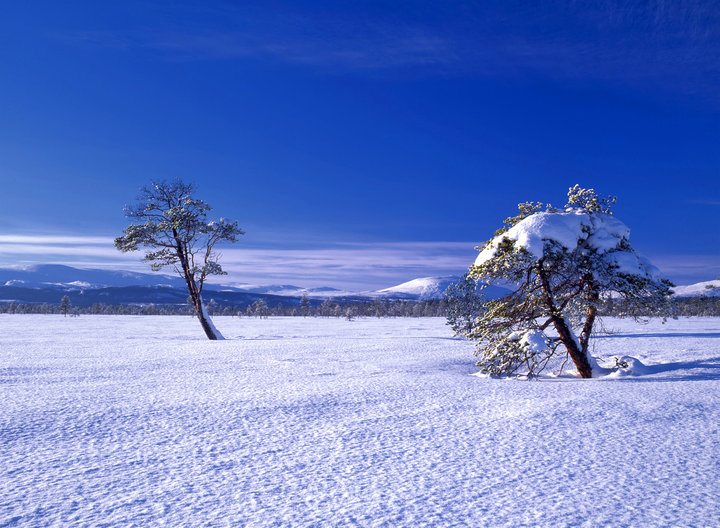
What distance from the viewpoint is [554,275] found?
1292 centimetres

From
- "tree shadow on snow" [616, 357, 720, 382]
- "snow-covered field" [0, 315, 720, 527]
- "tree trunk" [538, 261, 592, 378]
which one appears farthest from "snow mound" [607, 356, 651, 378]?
"snow-covered field" [0, 315, 720, 527]

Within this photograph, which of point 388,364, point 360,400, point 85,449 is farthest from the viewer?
point 388,364

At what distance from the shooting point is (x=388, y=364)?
1336 cm

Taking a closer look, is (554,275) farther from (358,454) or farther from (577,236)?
(358,454)

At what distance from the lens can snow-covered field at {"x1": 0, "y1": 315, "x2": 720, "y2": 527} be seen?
3.55 m

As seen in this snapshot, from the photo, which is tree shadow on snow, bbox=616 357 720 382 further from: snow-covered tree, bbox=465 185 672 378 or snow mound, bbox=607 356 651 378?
snow-covered tree, bbox=465 185 672 378

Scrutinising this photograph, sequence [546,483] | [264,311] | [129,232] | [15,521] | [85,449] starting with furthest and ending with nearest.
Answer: [264,311]
[129,232]
[85,449]
[546,483]
[15,521]

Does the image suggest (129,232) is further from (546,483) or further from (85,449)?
(546,483)

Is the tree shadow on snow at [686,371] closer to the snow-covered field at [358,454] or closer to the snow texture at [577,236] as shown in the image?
the snow-covered field at [358,454]

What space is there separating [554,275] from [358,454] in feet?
33.4

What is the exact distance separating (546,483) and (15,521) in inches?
181

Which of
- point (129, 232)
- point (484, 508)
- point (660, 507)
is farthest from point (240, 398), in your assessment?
point (129, 232)

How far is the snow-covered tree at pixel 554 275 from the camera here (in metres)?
11.3

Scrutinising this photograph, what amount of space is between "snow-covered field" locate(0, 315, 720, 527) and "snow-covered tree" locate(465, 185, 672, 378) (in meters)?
2.75
